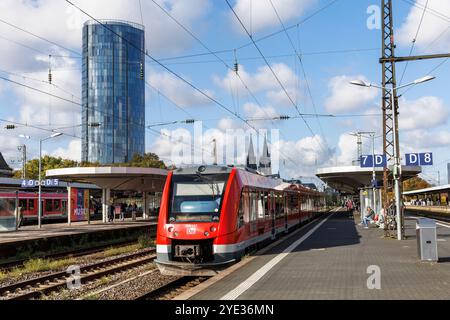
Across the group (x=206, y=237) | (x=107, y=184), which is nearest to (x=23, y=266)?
(x=206, y=237)

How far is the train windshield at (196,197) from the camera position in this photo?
1321 cm

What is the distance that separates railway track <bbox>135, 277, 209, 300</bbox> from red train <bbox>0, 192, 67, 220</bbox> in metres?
29.1

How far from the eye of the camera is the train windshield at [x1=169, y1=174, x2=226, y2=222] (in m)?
13.2

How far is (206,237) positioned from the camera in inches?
504

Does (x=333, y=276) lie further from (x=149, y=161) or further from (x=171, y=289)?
(x=149, y=161)

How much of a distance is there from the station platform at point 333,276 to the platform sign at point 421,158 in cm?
591

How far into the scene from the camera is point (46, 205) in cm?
4266

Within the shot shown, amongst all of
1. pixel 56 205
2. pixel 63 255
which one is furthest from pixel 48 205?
pixel 63 255

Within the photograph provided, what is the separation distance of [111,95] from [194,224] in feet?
410

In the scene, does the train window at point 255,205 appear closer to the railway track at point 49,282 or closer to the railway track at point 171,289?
the railway track at point 171,289

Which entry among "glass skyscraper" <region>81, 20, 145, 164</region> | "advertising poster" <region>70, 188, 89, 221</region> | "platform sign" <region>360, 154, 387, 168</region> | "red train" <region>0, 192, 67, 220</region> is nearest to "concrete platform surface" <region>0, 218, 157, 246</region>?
"red train" <region>0, 192, 67, 220</region>

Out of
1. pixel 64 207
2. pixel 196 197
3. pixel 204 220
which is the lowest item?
pixel 64 207

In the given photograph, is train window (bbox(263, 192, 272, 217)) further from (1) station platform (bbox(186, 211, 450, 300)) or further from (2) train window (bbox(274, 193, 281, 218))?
(1) station platform (bbox(186, 211, 450, 300))
